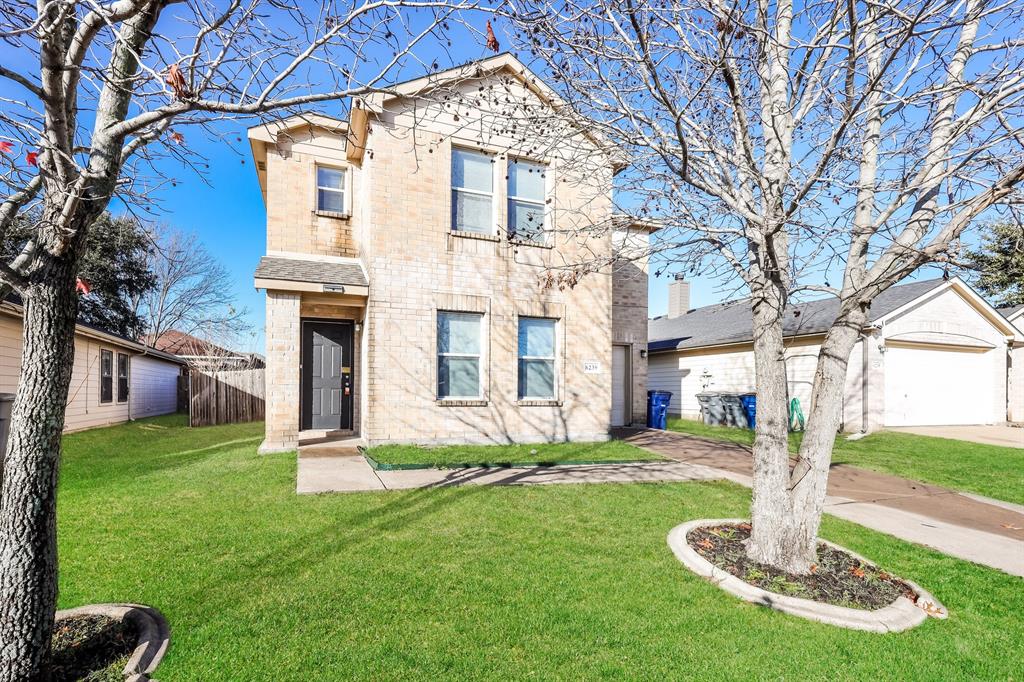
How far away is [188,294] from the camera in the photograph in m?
29.0

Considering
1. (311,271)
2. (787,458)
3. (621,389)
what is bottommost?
(621,389)

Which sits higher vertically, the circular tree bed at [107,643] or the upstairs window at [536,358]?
the upstairs window at [536,358]

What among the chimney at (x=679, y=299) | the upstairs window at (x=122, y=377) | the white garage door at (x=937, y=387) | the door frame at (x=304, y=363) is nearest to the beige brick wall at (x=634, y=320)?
the white garage door at (x=937, y=387)

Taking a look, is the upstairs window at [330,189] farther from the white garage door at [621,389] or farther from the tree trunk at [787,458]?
the tree trunk at [787,458]

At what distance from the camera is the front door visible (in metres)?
10.8

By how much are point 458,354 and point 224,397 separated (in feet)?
30.9

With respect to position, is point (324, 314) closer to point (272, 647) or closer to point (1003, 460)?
point (272, 647)

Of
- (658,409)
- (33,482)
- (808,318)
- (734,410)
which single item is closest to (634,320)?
(658,409)

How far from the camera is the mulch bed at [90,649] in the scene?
2502 mm

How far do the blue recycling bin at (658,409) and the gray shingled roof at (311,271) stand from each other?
29.1 ft

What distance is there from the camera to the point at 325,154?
1046cm

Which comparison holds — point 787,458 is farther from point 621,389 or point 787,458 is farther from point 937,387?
point 937,387

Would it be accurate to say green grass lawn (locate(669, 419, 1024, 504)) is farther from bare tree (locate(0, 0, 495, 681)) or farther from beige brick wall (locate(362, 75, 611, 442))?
bare tree (locate(0, 0, 495, 681))

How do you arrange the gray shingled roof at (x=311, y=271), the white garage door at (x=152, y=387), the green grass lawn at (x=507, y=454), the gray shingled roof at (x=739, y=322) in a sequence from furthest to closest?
1. the white garage door at (x=152, y=387)
2. the gray shingled roof at (x=739, y=322)
3. the gray shingled roof at (x=311, y=271)
4. the green grass lawn at (x=507, y=454)
